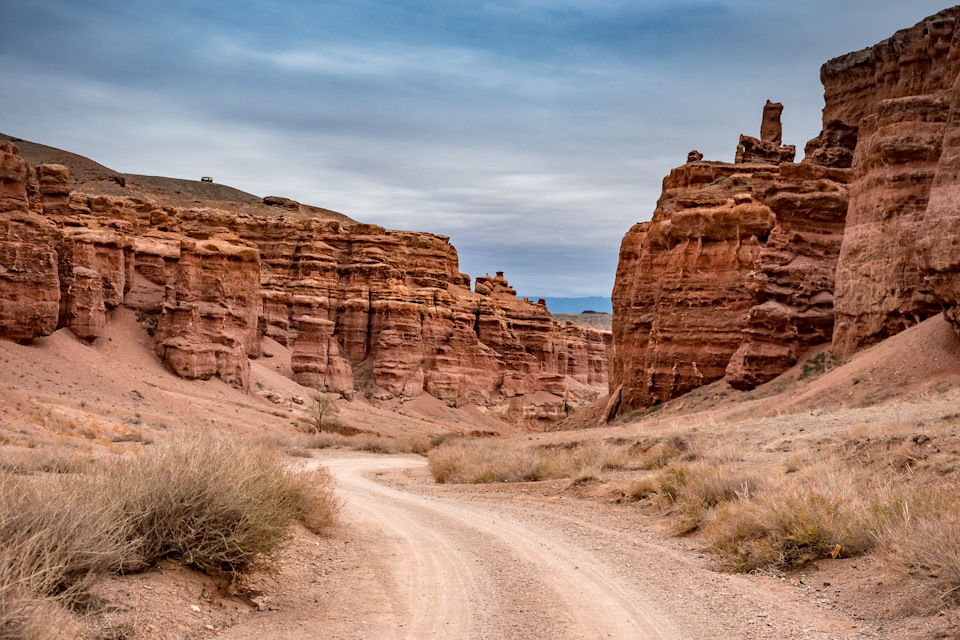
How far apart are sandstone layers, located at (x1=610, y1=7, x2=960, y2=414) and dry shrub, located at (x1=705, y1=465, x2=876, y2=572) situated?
40.0ft

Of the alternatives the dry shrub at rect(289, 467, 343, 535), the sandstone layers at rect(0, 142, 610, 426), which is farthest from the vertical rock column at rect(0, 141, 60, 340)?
the dry shrub at rect(289, 467, 343, 535)

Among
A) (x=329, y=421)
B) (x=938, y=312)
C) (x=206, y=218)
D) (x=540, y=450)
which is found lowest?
(x=329, y=421)

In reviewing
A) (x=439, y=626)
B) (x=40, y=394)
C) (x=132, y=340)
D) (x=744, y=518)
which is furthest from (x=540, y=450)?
(x=132, y=340)

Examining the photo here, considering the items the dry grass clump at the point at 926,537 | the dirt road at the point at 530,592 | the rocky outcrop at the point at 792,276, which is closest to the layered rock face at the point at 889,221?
the rocky outcrop at the point at 792,276

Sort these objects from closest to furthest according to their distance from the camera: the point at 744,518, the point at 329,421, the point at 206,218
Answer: the point at 744,518, the point at 329,421, the point at 206,218

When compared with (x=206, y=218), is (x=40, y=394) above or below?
below

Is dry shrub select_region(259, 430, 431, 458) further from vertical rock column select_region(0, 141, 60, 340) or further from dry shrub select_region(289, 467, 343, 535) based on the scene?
dry shrub select_region(289, 467, 343, 535)

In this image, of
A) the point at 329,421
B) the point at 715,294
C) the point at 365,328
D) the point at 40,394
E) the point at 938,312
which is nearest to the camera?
the point at 938,312

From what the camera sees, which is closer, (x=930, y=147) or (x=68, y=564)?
(x=68, y=564)

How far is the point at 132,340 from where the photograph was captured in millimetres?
45719

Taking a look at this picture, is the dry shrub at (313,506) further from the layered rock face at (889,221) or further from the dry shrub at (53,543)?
the layered rock face at (889,221)

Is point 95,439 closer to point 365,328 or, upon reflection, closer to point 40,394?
point 40,394

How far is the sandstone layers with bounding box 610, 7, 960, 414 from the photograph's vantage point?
78.8 feet

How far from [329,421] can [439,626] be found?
42.0 m
